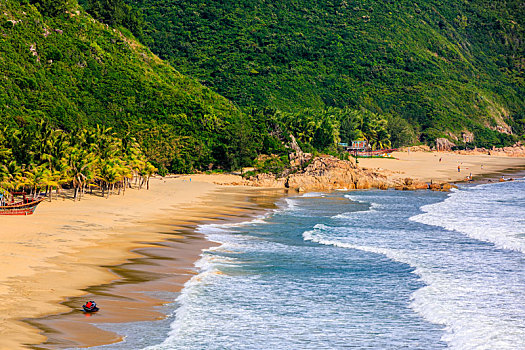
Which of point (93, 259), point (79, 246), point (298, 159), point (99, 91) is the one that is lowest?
point (93, 259)

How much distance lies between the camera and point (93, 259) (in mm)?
27641

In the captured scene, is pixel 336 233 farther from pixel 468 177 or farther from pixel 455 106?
pixel 455 106

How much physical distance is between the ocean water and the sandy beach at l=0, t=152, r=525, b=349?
1338 millimetres

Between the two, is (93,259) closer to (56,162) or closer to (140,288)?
(140,288)

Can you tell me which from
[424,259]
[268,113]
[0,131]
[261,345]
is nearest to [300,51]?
[268,113]

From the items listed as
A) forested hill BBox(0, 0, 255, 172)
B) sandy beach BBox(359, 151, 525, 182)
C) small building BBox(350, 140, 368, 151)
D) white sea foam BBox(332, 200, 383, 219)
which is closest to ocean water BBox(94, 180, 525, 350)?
white sea foam BBox(332, 200, 383, 219)

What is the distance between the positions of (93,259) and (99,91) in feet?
220

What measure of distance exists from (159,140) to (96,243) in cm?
5027

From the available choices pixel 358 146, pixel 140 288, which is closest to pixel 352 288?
pixel 140 288

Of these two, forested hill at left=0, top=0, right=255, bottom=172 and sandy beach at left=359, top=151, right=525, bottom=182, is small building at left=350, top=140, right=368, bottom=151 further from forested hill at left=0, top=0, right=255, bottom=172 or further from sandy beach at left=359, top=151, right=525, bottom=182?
forested hill at left=0, top=0, right=255, bottom=172

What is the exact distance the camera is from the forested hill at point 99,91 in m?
78.3

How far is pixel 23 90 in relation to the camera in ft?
255

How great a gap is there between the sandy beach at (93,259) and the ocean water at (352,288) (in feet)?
4.39

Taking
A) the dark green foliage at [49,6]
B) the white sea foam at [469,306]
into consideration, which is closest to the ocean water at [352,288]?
the white sea foam at [469,306]
